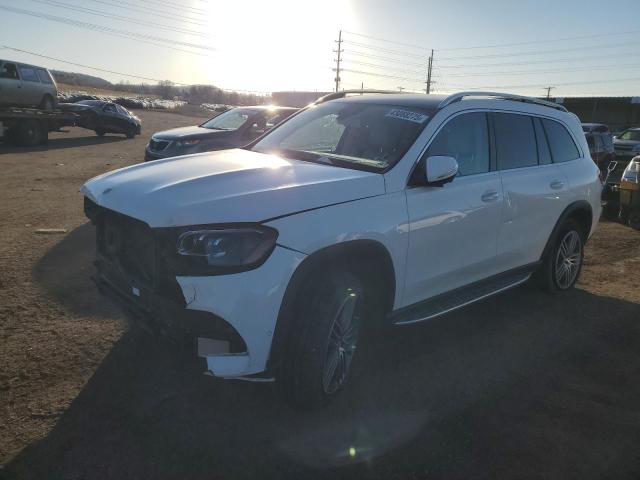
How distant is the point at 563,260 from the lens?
5.67m

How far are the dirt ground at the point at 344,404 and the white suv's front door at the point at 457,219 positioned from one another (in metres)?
0.53

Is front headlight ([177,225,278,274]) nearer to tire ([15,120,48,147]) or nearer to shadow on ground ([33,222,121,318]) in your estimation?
shadow on ground ([33,222,121,318])

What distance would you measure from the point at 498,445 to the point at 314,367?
3.72 feet

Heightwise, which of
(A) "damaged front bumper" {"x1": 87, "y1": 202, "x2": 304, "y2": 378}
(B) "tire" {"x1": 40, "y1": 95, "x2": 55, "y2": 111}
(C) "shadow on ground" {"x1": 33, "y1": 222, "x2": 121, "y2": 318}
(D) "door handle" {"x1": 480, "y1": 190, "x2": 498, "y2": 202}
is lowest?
(C) "shadow on ground" {"x1": 33, "y1": 222, "x2": 121, "y2": 318}

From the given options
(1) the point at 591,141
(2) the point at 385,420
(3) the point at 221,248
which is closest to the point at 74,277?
(3) the point at 221,248

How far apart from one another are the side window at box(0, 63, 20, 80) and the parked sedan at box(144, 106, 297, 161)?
11.6m

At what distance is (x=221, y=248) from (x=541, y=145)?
11.8ft

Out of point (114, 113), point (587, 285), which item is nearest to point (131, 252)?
point (587, 285)

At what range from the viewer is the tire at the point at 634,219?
31.6 feet

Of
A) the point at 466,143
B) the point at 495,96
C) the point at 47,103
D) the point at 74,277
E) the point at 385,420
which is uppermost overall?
the point at 47,103

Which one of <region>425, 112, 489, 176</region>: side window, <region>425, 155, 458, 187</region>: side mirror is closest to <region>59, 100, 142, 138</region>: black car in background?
<region>425, 112, 489, 176</region>: side window

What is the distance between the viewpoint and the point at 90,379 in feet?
11.4

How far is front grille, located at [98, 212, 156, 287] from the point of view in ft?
9.80

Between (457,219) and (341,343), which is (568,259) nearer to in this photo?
(457,219)
